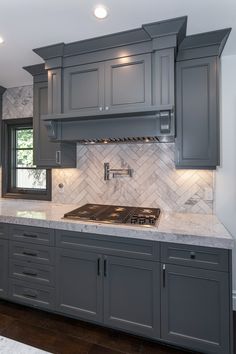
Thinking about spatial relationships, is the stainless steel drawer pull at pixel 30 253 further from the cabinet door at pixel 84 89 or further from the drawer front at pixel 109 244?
the cabinet door at pixel 84 89

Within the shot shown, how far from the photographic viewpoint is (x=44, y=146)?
268 centimetres

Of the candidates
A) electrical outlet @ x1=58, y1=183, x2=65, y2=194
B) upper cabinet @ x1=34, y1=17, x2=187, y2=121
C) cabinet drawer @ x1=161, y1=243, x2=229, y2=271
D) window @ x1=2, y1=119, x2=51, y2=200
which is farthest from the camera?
window @ x1=2, y1=119, x2=51, y2=200

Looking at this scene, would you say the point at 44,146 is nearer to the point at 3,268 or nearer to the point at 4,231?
the point at 4,231

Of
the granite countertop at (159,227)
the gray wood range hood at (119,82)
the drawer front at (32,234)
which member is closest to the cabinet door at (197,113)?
the gray wood range hood at (119,82)

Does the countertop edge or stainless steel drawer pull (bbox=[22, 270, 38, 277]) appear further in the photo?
stainless steel drawer pull (bbox=[22, 270, 38, 277])

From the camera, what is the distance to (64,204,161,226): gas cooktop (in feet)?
6.47

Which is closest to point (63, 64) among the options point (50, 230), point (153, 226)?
point (50, 230)

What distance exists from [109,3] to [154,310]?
2.35m

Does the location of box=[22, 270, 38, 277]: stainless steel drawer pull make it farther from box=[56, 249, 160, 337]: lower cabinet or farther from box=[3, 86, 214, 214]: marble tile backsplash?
box=[3, 86, 214, 214]: marble tile backsplash

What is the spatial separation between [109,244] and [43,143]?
4.91 ft

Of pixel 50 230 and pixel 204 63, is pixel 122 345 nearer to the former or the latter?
pixel 50 230

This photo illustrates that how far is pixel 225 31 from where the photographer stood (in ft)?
6.27

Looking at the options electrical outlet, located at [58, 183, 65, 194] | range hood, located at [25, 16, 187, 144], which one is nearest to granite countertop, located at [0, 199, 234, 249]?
electrical outlet, located at [58, 183, 65, 194]

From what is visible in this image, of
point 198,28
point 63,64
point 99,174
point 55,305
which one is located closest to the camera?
point 198,28
